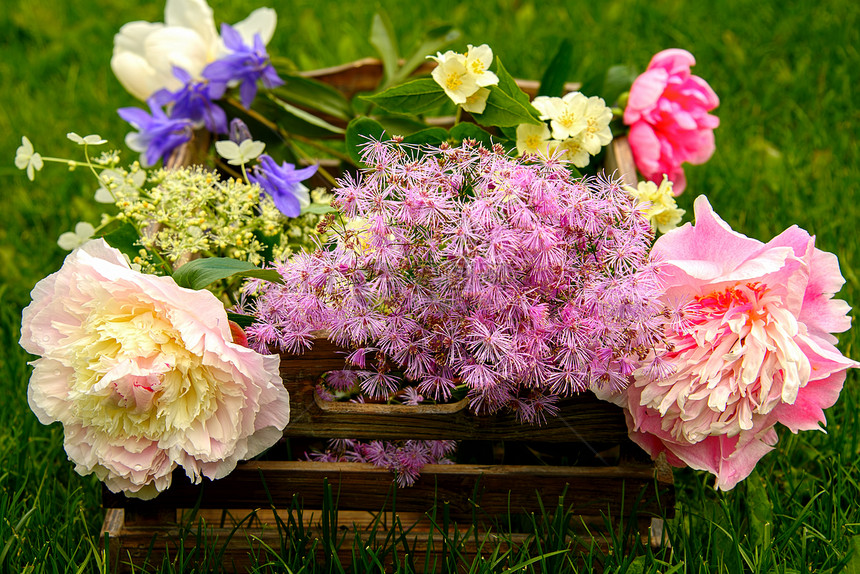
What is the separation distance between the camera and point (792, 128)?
2068mm

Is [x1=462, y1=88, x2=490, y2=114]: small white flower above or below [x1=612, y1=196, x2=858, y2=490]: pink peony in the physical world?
above

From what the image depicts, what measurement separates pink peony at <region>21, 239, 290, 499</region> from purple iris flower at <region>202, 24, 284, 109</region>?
561 millimetres

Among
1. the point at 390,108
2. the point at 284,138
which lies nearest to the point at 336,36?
the point at 284,138

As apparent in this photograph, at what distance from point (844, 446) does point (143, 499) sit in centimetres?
96

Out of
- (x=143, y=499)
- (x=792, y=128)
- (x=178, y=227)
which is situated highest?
(x=792, y=128)

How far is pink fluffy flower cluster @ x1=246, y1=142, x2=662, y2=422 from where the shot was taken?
784 mm

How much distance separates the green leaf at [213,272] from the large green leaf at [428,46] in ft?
2.46

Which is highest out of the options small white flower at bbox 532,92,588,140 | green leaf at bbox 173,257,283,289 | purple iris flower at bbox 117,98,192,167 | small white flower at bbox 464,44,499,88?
small white flower at bbox 464,44,499,88

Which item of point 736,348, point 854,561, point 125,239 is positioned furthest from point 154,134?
point 854,561

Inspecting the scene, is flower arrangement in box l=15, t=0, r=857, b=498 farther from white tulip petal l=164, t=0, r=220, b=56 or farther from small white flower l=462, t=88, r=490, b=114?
white tulip petal l=164, t=0, r=220, b=56

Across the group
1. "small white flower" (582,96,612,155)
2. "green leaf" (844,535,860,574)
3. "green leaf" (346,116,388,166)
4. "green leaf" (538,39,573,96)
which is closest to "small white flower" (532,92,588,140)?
"small white flower" (582,96,612,155)

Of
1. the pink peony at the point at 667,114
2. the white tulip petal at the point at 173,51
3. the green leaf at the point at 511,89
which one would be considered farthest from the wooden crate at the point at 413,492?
the white tulip petal at the point at 173,51

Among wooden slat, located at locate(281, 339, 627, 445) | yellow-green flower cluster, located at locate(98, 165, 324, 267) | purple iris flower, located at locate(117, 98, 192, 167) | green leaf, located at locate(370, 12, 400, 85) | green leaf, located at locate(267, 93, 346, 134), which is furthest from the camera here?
green leaf, located at locate(370, 12, 400, 85)

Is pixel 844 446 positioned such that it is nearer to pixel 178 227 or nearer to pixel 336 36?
pixel 178 227
